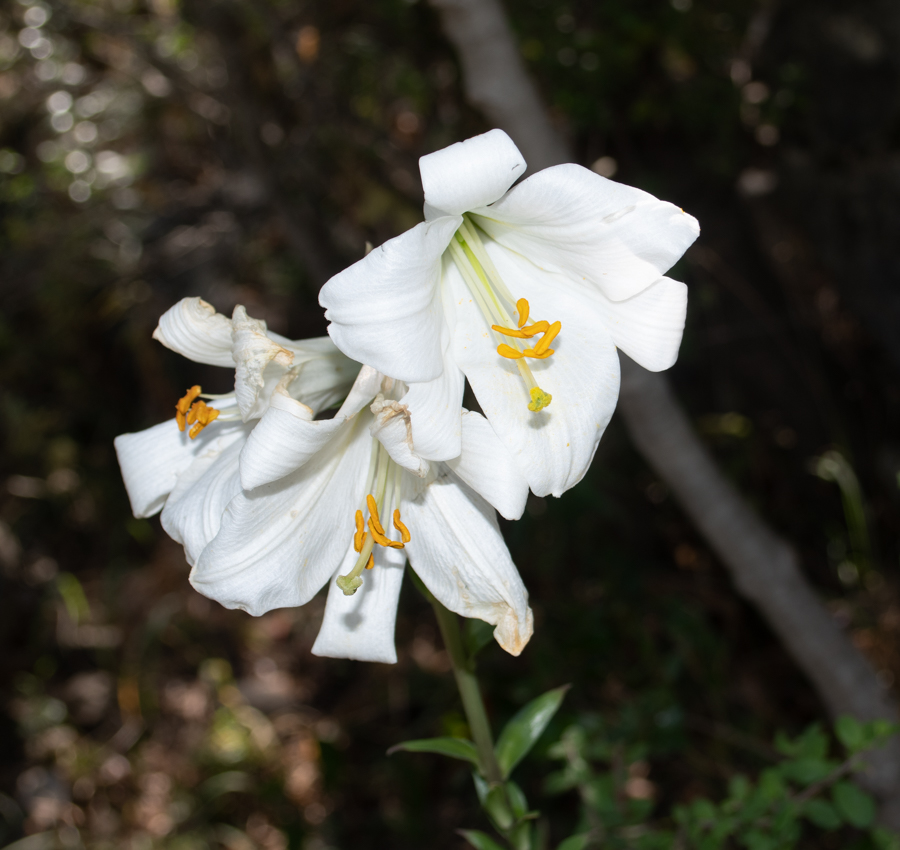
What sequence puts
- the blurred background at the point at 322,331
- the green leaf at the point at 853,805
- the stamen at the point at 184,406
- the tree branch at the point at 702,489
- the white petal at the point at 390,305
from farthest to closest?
the blurred background at the point at 322,331 < the tree branch at the point at 702,489 < the green leaf at the point at 853,805 < the stamen at the point at 184,406 < the white petal at the point at 390,305

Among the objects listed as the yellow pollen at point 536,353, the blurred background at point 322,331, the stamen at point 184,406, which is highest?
the yellow pollen at point 536,353

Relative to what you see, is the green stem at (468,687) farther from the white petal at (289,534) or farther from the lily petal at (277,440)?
the lily petal at (277,440)

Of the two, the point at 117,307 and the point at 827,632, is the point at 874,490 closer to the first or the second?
the point at 827,632

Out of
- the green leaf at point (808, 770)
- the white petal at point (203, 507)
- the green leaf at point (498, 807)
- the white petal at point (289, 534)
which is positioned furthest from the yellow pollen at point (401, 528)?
the green leaf at point (808, 770)

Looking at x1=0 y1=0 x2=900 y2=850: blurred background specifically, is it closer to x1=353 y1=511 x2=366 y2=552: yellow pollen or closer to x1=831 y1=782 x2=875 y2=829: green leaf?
x1=831 y1=782 x2=875 y2=829: green leaf

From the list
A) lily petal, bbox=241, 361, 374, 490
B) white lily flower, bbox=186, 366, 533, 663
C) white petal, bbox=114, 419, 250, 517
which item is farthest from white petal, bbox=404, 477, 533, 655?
white petal, bbox=114, 419, 250, 517

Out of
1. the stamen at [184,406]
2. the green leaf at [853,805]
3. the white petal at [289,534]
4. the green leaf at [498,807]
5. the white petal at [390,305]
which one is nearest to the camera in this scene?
the white petal at [390,305]

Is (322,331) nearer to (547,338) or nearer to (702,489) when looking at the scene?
(702,489)

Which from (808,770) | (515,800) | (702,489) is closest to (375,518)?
(515,800)
